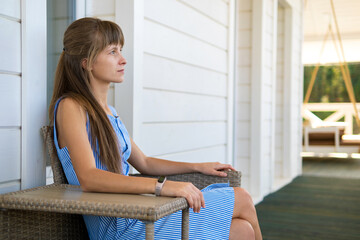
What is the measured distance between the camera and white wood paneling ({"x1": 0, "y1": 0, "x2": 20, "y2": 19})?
1420 mm

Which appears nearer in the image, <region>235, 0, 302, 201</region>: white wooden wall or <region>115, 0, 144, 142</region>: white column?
<region>115, 0, 144, 142</region>: white column

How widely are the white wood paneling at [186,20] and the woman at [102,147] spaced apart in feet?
2.50

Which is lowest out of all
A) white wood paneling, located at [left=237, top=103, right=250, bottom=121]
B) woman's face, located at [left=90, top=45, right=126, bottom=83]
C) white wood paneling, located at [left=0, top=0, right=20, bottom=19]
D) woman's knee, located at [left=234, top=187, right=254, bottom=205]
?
woman's knee, located at [left=234, top=187, right=254, bottom=205]

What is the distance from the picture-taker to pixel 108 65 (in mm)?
1535

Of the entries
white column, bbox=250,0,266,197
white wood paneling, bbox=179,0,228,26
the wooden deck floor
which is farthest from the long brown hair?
the wooden deck floor

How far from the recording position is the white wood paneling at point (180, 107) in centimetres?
229

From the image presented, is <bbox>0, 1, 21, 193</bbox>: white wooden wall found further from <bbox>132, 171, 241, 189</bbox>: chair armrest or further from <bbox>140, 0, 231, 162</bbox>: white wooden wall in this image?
<bbox>140, 0, 231, 162</bbox>: white wooden wall

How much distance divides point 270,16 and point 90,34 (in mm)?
3773

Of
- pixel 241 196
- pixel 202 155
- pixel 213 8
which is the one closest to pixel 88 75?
pixel 241 196

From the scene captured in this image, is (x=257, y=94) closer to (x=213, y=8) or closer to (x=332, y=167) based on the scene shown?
(x=213, y=8)

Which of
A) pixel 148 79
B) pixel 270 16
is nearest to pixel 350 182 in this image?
pixel 270 16

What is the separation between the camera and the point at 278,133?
5.99 meters

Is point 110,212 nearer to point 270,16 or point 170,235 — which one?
point 170,235

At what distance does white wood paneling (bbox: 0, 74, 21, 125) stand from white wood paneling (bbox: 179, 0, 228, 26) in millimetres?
1412
